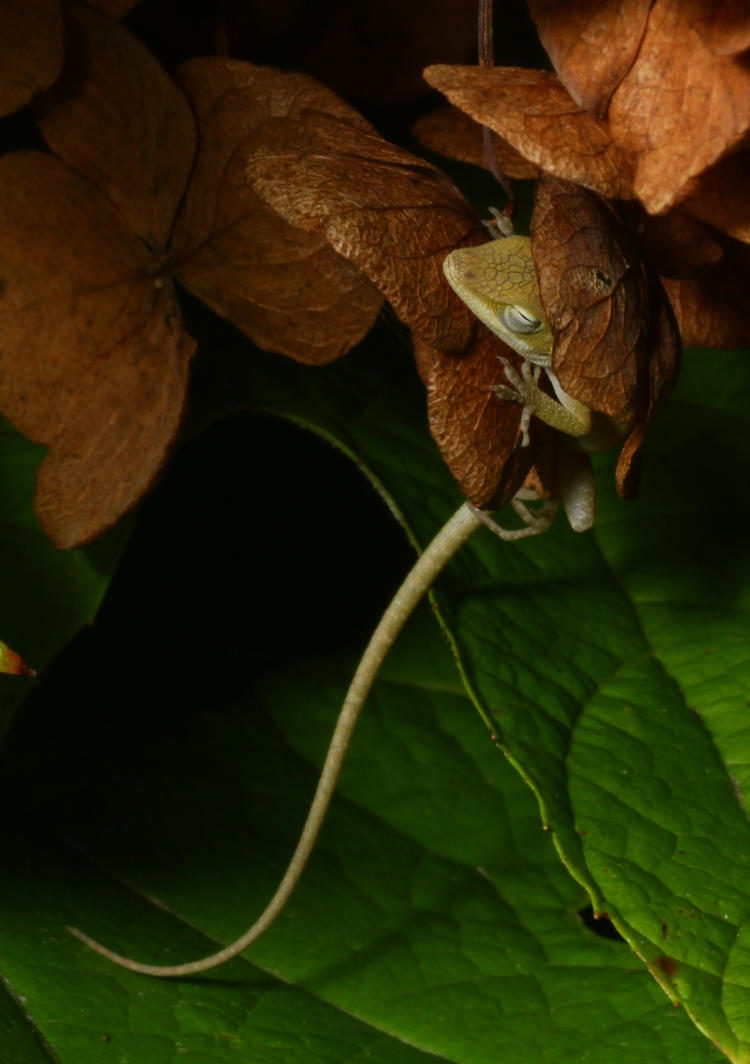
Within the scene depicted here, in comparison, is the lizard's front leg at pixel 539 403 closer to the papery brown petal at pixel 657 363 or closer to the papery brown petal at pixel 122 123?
the papery brown petal at pixel 657 363

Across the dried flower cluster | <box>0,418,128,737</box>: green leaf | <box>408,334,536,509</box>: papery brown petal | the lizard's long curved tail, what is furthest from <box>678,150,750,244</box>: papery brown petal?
<box>0,418,128,737</box>: green leaf

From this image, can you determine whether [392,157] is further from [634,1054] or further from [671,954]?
[634,1054]

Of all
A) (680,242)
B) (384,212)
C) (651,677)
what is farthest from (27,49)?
(651,677)

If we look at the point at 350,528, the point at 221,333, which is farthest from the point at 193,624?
the point at 221,333

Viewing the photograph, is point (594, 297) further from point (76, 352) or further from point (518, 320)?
point (76, 352)

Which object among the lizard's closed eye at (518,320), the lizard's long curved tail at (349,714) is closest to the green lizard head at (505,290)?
the lizard's closed eye at (518,320)

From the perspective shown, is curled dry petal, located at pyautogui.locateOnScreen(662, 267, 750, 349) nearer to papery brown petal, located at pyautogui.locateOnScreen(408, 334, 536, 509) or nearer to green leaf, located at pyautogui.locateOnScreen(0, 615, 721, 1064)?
papery brown petal, located at pyautogui.locateOnScreen(408, 334, 536, 509)
